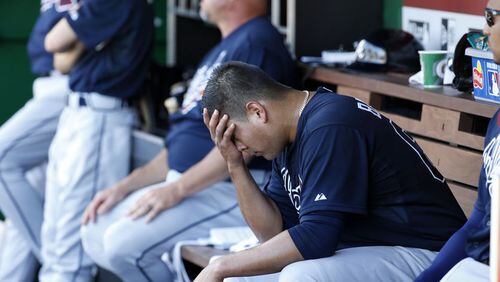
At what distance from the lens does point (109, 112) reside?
14.2ft

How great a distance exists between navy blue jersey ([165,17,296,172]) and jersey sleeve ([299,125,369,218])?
108 cm

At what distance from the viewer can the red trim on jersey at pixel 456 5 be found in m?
3.46

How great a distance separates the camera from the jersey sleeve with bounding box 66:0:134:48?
4152 mm

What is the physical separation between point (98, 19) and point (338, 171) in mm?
1986

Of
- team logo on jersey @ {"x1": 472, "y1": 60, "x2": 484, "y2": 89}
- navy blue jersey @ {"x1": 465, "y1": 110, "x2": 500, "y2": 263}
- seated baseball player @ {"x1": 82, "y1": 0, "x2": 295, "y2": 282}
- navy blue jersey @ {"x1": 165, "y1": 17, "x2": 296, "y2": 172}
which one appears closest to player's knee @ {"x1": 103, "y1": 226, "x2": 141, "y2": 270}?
seated baseball player @ {"x1": 82, "y1": 0, "x2": 295, "y2": 282}

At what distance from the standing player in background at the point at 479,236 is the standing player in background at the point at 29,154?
7.70ft

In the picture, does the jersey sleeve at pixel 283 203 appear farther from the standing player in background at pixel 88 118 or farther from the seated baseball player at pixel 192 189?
the standing player in background at pixel 88 118

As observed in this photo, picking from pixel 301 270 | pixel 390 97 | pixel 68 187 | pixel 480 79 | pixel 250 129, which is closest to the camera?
pixel 301 270

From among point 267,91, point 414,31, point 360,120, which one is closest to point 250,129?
point 267,91

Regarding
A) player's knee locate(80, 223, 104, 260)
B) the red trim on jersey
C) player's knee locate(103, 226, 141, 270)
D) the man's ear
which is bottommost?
player's knee locate(80, 223, 104, 260)

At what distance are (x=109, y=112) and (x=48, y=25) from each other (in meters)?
0.47

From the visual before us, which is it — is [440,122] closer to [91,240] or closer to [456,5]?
[456,5]

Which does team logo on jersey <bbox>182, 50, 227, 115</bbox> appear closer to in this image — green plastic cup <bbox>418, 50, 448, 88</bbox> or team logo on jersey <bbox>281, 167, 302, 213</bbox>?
green plastic cup <bbox>418, 50, 448, 88</bbox>

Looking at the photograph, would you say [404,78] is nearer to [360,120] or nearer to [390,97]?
[390,97]
